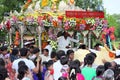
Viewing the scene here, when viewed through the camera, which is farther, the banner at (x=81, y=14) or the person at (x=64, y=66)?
the banner at (x=81, y=14)

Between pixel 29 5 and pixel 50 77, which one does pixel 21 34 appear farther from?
pixel 50 77

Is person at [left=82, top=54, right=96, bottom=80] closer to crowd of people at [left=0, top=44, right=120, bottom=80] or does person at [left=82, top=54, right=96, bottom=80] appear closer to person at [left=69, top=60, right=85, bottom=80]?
crowd of people at [left=0, top=44, right=120, bottom=80]

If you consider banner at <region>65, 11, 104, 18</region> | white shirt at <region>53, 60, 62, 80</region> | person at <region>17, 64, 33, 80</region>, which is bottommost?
white shirt at <region>53, 60, 62, 80</region>

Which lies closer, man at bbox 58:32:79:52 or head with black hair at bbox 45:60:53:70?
head with black hair at bbox 45:60:53:70

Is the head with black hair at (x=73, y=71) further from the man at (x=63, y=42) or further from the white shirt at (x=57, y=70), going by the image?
the man at (x=63, y=42)

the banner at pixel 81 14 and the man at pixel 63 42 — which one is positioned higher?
the banner at pixel 81 14

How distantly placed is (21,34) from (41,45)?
1.06m

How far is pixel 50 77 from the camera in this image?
945cm

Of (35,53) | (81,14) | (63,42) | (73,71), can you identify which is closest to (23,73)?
(73,71)

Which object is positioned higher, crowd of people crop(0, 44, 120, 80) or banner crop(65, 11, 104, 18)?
banner crop(65, 11, 104, 18)

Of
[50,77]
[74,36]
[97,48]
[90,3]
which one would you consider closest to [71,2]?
[74,36]

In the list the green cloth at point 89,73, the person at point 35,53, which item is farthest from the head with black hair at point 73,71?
the person at point 35,53

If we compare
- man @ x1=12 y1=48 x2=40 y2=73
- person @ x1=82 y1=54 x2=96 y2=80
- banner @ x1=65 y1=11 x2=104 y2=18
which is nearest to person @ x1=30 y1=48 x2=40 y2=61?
man @ x1=12 y1=48 x2=40 y2=73

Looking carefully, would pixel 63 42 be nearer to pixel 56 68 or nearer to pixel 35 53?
pixel 35 53
